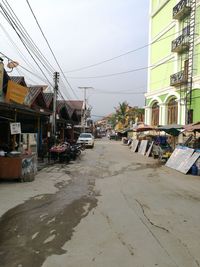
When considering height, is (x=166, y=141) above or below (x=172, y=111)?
below

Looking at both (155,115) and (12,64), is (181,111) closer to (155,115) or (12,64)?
(155,115)

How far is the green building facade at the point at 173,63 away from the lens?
99.9 feet

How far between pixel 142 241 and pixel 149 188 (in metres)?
7.07

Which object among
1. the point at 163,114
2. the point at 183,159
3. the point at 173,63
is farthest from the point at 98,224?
the point at 163,114

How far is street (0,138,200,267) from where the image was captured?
19.3 feet

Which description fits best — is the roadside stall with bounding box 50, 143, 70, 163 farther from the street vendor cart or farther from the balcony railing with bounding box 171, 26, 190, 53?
the balcony railing with bounding box 171, 26, 190, 53

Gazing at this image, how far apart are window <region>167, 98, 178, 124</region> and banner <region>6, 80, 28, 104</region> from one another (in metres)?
19.6

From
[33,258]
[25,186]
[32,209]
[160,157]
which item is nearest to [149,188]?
[25,186]

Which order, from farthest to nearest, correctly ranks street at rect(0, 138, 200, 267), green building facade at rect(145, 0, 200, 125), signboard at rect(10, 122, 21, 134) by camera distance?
green building facade at rect(145, 0, 200, 125), signboard at rect(10, 122, 21, 134), street at rect(0, 138, 200, 267)

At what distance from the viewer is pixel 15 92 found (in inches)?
687

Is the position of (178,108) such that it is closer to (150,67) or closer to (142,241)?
(150,67)

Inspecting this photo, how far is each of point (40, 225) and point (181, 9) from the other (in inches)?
1124

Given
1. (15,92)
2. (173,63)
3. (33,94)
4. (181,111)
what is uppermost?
(173,63)

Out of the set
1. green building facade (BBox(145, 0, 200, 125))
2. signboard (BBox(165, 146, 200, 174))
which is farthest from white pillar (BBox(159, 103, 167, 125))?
signboard (BBox(165, 146, 200, 174))
